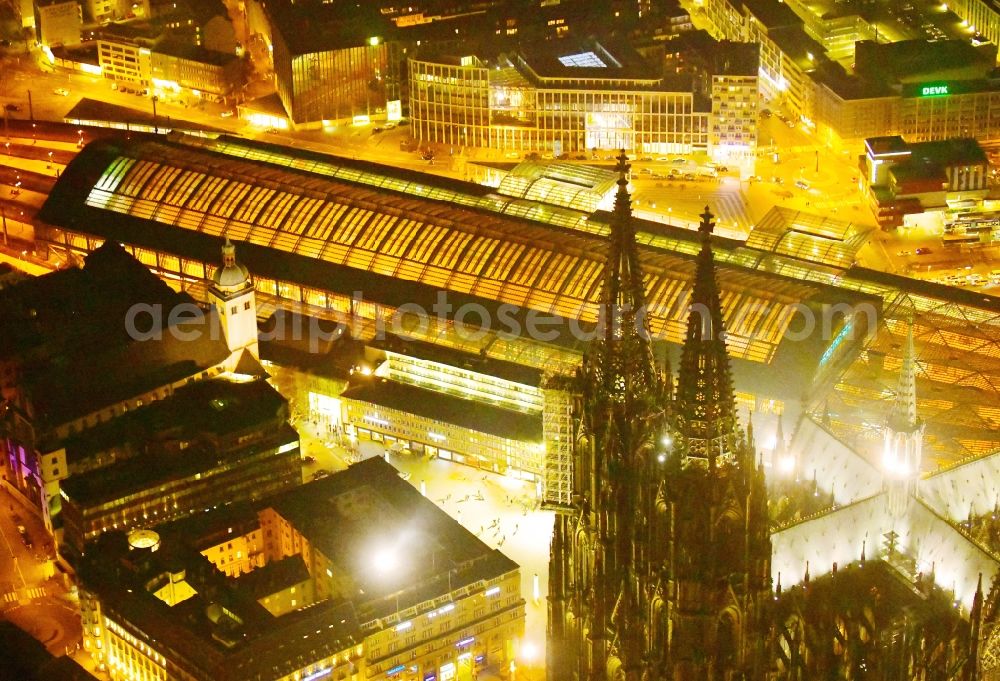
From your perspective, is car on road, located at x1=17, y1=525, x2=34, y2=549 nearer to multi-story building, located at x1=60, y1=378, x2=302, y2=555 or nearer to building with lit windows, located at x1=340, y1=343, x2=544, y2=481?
multi-story building, located at x1=60, y1=378, x2=302, y2=555

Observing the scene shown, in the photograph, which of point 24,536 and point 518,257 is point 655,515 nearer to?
point 24,536

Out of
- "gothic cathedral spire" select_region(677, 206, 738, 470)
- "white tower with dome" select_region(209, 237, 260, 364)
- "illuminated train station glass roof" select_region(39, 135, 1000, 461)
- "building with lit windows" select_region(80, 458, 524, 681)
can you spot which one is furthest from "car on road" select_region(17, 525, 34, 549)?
"gothic cathedral spire" select_region(677, 206, 738, 470)

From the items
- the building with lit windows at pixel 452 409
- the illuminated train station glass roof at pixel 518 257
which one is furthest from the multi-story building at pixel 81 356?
the illuminated train station glass roof at pixel 518 257

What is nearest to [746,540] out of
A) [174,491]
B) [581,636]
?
[581,636]

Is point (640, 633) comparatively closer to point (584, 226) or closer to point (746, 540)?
point (746, 540)

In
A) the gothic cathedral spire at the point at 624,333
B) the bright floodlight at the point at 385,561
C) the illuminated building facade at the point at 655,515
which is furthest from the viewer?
the bright floodlight at the point at 385,561

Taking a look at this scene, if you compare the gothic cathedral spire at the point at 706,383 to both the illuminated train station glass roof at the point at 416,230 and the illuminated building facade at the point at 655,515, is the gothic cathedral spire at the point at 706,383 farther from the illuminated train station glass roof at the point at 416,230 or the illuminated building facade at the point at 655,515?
the illuminated train station glass roof at the point at 416,230
